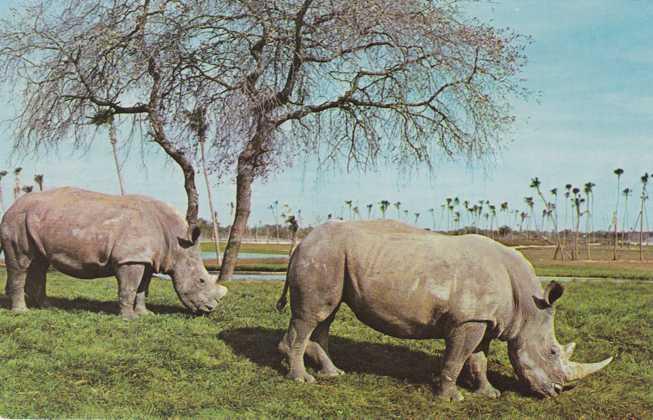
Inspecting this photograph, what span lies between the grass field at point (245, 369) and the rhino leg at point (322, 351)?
0.58 feet

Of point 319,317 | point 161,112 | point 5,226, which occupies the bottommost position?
point 319,317

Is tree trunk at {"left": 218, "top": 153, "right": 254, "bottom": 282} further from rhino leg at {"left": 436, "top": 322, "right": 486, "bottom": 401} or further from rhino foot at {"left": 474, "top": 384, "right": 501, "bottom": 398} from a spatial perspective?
rhino leg at {"left": 436, "top": 322, "right": 486, "bottom": 401}

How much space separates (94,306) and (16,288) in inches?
54.9

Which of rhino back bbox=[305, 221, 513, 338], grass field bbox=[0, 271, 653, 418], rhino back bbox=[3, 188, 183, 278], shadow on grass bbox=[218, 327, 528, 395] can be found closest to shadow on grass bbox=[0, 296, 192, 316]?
grass field bbox=[0, 271, 653, 418]

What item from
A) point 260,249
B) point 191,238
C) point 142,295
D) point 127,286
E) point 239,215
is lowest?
point 260,249

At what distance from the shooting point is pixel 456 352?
25.9 ft

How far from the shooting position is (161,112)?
19062mm

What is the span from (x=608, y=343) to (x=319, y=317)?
511 cm

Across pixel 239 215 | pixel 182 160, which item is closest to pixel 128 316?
pixel 239 215

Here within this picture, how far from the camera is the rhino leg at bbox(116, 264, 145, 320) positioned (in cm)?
1130

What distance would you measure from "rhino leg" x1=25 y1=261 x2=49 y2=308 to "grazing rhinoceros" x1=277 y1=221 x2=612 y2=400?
226 inches

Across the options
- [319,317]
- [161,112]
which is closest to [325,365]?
[319,317]

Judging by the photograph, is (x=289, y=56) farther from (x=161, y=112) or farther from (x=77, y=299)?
(x=77, y=299)

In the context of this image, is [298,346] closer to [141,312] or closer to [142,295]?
[141,312]
